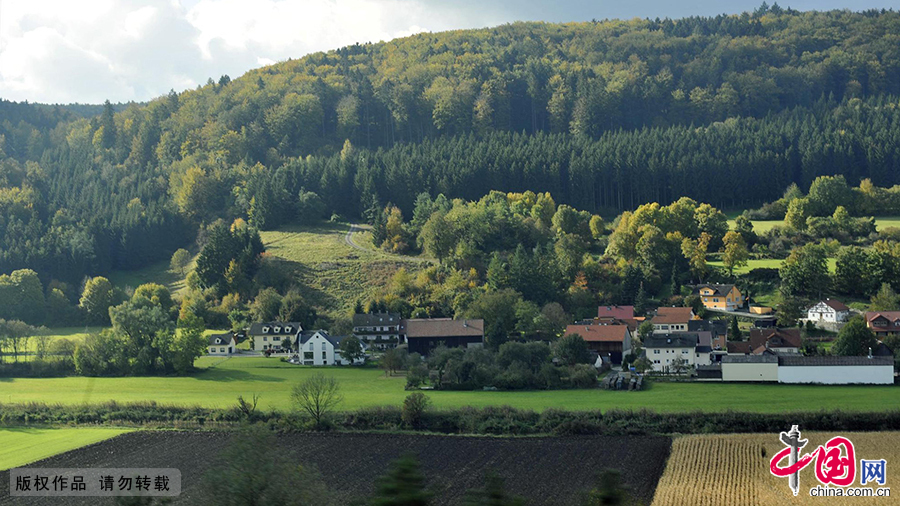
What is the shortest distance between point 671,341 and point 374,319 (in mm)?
20210

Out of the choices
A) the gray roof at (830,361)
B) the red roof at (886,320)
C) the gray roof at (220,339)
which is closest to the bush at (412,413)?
the gray roof at (830,361)

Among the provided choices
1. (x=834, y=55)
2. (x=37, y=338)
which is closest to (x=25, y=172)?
(x=37, y=338)

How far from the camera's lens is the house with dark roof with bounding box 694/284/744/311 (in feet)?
207

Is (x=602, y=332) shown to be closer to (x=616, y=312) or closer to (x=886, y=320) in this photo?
(x=616, y=312)

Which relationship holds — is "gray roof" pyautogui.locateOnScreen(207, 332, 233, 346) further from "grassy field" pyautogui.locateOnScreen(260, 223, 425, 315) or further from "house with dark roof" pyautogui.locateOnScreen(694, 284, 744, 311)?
"house with dark roof" pyautogui.locateOnScreen(694, 284, 744, 311)

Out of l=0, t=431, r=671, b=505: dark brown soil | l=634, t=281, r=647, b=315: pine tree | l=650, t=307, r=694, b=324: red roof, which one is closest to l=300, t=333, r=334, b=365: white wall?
l=0, t=431, r=671, b=505: dark brown soil

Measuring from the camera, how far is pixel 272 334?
200 ft

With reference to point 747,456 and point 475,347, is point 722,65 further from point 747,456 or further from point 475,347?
point 747,456

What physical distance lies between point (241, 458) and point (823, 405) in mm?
28622

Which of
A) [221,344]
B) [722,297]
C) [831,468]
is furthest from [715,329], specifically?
[221,344]

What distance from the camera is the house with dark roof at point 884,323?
2110 inches

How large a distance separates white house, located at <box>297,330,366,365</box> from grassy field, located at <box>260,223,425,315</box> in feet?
32.5

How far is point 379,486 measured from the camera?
50.9 feet

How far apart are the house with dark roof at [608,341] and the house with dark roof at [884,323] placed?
13.9 meters
